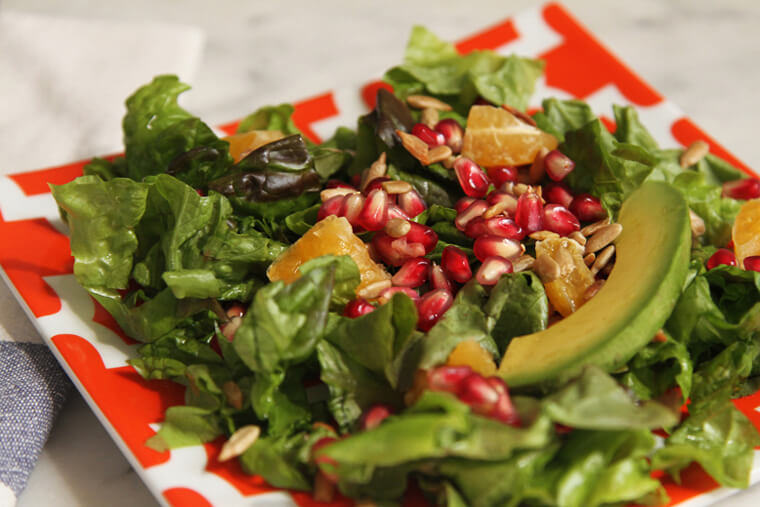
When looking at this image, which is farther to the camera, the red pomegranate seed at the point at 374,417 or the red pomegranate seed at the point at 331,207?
the red pomegranate seed at the point at 331,207

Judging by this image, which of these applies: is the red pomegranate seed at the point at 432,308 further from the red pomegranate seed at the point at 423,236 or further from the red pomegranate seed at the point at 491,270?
the red pomegranate seed at the point at 423,236

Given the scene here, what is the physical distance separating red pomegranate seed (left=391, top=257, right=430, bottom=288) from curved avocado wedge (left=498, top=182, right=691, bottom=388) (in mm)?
363

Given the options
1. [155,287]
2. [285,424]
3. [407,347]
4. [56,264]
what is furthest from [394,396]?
[56,264]

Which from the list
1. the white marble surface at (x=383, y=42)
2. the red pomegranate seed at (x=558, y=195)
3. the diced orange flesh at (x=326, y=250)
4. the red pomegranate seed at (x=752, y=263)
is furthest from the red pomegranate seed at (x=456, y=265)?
the white marble surface at (x=383, y=42)

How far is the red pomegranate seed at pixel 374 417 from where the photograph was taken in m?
1.91

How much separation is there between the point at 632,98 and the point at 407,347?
175 centimetres

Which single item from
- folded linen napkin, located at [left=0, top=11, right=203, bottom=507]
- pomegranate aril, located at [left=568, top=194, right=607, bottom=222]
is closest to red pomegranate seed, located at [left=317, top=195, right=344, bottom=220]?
pomegranate aril, located at [left=568, top=194, right=607, bottom=222]

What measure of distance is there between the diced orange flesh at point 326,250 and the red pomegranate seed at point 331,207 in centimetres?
12

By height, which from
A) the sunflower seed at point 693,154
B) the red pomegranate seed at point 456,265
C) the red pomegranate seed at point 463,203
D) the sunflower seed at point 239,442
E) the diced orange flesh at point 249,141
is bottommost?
the sunflower seed at point 693,154

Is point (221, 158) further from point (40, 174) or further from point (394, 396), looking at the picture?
point (394, 396)

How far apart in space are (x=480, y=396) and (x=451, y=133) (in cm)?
115

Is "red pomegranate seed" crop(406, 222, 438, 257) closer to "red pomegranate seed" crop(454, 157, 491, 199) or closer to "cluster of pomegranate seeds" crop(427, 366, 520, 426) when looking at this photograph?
"red pomegranate seed" crop(454, 157, 491, 199)

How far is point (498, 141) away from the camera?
8.82 feet

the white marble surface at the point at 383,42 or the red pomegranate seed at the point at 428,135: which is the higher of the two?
the red pomegranate seed at the point at 428,135
